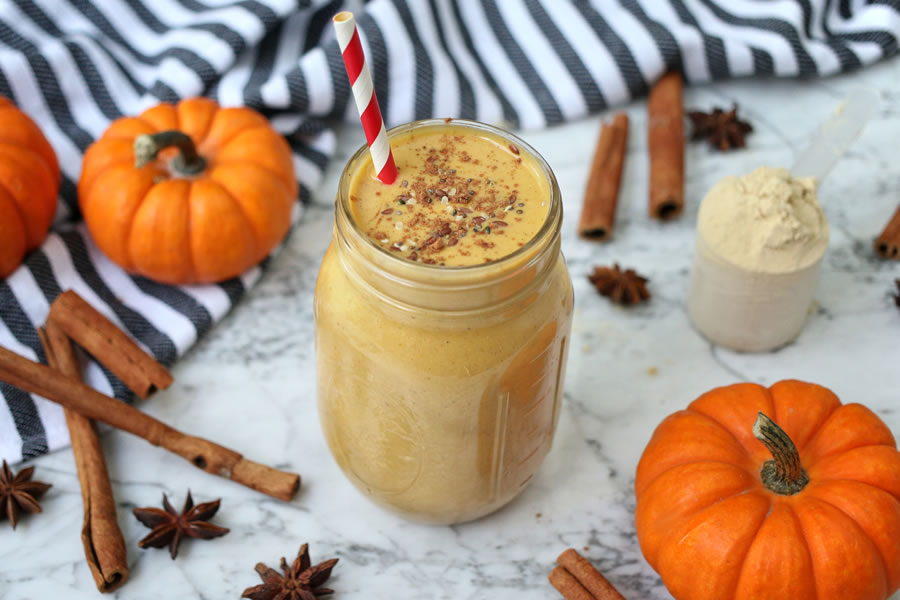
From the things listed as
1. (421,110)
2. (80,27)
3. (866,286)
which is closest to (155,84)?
(80,27)

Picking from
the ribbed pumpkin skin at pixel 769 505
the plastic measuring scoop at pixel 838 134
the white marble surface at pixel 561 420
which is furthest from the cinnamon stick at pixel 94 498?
the plastic measuring scoop at pixel 838 134

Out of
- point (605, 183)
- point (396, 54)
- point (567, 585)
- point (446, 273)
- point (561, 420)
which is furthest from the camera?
point (396, 54)

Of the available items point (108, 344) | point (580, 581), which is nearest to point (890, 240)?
point (580, 581)

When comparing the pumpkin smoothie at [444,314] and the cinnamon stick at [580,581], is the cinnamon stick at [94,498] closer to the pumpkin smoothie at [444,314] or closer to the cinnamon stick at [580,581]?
the pumpkin smoothie at [444,314]

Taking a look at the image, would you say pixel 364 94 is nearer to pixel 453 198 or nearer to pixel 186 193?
pixel 453 198

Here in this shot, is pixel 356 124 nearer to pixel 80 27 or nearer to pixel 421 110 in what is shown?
pixel 421 110

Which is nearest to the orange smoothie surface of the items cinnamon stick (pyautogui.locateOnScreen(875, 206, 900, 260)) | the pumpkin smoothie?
the pumpkin smoothie
